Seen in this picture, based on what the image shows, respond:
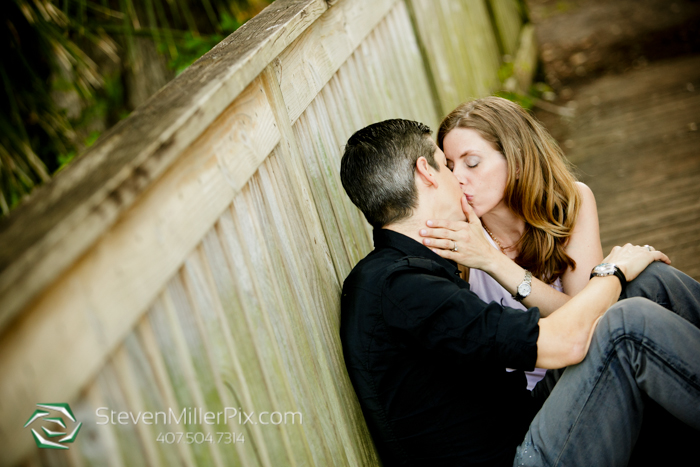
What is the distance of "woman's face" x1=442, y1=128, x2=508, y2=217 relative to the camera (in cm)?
266

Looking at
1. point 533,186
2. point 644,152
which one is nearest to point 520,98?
point 644,152

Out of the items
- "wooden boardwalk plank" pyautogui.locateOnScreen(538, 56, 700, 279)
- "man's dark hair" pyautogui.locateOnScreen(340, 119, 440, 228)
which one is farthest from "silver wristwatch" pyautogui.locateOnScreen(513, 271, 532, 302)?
"wooden boardwalk plank" pyautogui.locateOnScreen(538, 56, 700, 279)

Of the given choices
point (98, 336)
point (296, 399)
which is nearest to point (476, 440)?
point (296, 399)

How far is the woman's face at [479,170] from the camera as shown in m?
2.66

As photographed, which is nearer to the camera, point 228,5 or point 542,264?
point 542,264

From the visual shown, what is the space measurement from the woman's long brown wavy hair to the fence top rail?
1359mm

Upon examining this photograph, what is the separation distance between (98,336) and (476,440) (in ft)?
4.50

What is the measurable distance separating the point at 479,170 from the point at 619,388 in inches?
45.4

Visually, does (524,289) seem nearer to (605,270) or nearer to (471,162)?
(605,270)

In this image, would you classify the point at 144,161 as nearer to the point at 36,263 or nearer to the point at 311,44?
the point at 36,263

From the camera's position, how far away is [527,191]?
8.79 ft

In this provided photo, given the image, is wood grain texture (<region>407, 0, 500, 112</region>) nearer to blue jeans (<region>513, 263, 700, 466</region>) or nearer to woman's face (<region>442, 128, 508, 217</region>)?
woman's face (<region>442, 128, 508, 217</region>)

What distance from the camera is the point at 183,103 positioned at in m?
1.31

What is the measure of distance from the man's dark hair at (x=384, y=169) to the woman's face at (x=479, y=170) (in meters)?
0.58
